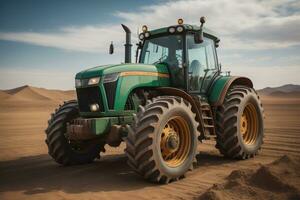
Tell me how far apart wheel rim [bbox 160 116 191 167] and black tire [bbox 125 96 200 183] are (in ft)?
0.67

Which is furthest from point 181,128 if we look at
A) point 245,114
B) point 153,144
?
point 245,114

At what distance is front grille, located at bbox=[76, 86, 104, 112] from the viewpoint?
6270 mm

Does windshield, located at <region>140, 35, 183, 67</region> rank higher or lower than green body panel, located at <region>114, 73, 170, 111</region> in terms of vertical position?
higher

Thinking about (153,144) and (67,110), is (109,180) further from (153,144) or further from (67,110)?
(67,110)

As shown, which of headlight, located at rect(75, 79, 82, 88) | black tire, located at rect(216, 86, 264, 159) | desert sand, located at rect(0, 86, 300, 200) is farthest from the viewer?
black tire, located at rect(216, 86, 264, 159)

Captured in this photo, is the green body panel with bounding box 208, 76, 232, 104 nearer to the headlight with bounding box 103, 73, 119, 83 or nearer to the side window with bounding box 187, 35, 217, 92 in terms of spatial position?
the side window with bounding box 187, 35, 217, 92

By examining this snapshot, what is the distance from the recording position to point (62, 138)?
273 inches

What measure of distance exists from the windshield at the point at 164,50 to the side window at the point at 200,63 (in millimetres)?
237

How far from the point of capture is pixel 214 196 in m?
4.38

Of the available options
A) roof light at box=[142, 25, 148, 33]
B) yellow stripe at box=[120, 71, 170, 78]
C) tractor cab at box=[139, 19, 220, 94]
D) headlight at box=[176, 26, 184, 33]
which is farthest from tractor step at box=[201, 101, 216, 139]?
roof light at box=[142, 25, 148, 33]

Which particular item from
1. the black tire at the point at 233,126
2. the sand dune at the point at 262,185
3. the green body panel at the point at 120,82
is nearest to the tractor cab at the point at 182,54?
the black tire at the point at 233,126

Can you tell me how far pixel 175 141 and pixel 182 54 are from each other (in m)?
2.10

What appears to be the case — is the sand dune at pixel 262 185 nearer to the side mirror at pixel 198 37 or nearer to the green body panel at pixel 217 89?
the green body panel at pixel 217 89

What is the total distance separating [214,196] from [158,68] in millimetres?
3361
